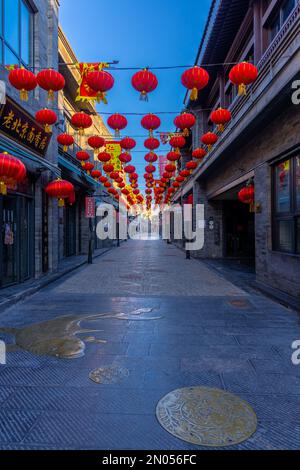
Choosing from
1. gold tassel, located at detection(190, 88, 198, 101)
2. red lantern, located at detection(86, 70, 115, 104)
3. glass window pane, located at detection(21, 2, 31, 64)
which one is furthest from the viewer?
glass window pane, located at detection(21, 2, 31, 64)

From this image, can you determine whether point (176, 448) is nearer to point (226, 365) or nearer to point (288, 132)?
point (226, 365)

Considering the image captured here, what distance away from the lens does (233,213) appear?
18312 millimetres

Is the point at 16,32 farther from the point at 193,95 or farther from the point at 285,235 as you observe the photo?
the point at 285,235

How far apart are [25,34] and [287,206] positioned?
31.9 ft

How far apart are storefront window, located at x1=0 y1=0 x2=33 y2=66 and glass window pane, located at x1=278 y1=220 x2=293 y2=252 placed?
8780 millimetres

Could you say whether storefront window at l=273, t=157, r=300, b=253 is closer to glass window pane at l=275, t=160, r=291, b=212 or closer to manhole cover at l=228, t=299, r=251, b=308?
glass window pane at l=275, t=160, r=291, b=212

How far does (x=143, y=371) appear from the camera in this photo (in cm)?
364

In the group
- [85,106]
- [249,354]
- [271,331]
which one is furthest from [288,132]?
[85,106]

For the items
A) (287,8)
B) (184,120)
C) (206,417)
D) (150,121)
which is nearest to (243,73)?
(184,120)

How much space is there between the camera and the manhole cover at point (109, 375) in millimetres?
3413

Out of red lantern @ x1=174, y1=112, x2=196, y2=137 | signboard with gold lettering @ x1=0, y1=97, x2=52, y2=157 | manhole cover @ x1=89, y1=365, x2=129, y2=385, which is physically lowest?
manhole cover @ x1=89, y1=365, x2=129, y2=385

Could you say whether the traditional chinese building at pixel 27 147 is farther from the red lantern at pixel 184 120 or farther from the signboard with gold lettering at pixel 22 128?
the red lantern at pixel 184 120

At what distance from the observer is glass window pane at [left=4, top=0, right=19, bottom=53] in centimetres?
831

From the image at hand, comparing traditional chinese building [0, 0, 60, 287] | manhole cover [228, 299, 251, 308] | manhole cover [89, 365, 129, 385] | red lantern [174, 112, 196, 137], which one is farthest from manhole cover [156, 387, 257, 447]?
red lantern [174, 112, 196, 137]
